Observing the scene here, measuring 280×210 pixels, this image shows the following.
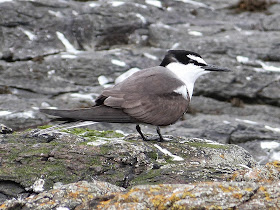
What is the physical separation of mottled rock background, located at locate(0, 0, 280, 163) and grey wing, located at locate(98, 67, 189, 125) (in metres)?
3.79

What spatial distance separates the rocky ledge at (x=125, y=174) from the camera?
4.16m

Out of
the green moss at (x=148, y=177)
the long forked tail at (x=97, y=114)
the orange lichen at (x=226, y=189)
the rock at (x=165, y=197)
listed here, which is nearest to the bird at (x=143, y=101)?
the long forked tail at (x=97, y=114)

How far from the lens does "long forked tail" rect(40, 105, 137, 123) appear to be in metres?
6.26

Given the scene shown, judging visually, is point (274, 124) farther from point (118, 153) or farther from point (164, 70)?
point (118, 153)

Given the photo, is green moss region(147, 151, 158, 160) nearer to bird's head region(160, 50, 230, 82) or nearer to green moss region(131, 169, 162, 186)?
green moss region(131, 169, 162, 186)

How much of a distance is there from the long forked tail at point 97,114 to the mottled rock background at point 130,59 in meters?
4.27

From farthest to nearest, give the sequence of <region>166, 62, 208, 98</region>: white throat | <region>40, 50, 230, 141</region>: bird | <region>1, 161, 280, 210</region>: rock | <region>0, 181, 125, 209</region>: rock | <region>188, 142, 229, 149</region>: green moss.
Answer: <region>166, 62, 208, 98</region>: white throat < <region>188, 142, 229, 149</region>: green moss < <region>40, 50, 230, 141</region>: bird < <region>0, 181, 125, 209</region>: rock < <region>1, 161, 280, 210</region>: rock

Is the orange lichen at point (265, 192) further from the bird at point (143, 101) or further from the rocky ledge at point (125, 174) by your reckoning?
the bird at point (143, 101)

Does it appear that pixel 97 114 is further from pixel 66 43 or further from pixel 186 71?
pixel 66 43

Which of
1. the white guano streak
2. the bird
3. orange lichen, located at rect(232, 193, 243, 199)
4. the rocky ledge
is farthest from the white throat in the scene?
the white guano streak

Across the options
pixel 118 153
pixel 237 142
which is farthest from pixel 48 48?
pixel 118 153

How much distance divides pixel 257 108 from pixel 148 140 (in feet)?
20.4

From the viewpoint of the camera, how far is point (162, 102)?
23.2 ft

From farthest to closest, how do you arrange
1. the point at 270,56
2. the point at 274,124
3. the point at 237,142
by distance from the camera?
the point at 270,56 < the point at 274,124 < the point at 237,142
